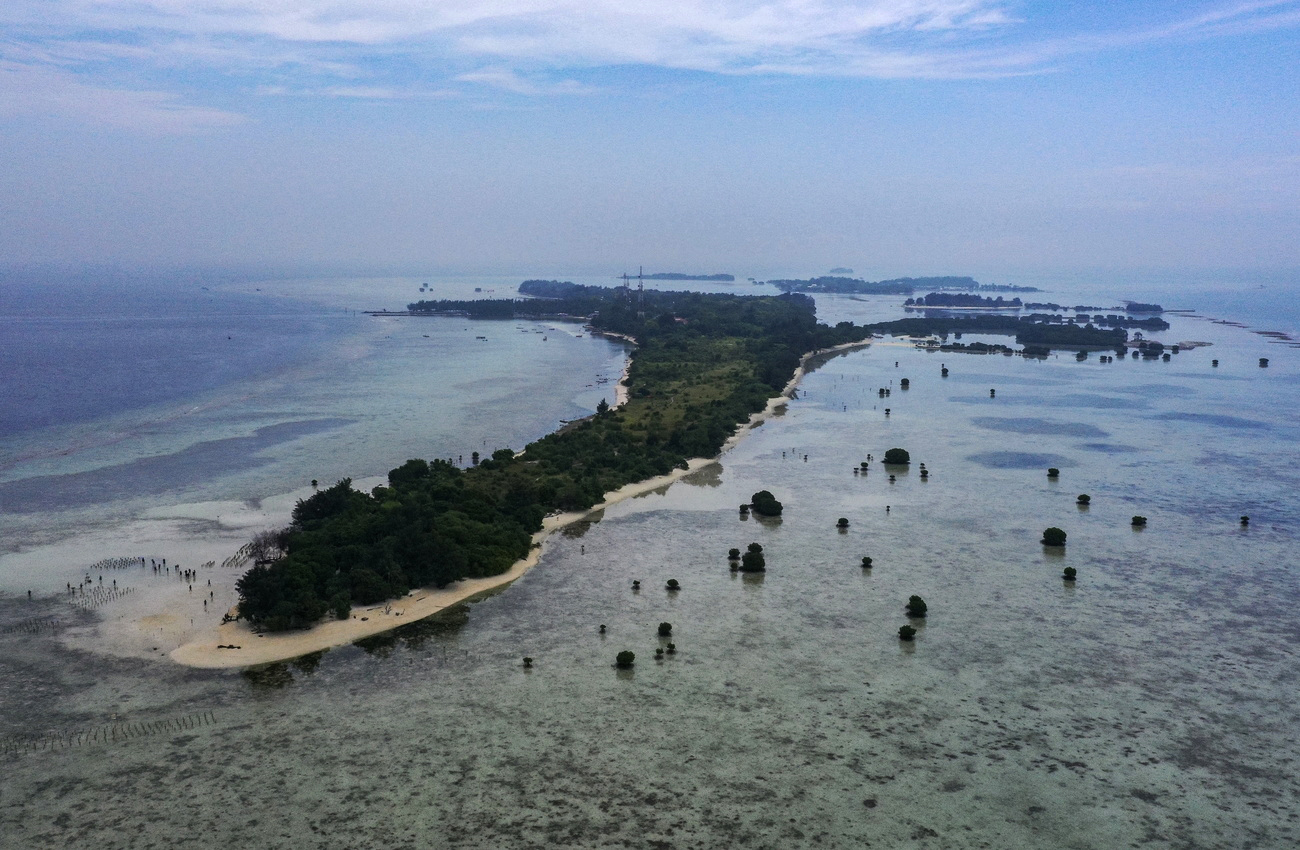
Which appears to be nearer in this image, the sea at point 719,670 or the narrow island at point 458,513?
the sea at point 719,670

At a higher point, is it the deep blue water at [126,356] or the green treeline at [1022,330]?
the green treeline at [1022,330]

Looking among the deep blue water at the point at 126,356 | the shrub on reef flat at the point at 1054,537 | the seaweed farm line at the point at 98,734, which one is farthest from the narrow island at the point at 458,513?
the deep blue water at the point at 126,356

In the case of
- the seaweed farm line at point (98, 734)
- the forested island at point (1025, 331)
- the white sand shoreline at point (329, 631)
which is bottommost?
the seaweed farm line at point (98, 734)

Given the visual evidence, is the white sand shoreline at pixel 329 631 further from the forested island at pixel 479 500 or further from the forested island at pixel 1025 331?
the forested island at pixel 1025 331

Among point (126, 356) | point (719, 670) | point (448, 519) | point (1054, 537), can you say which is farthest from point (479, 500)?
point (126, 356)

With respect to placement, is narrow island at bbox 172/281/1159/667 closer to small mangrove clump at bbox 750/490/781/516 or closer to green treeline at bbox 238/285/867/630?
green treeline at bbox 238/285/867/630

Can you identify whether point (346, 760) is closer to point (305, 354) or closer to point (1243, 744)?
point (1243, 744)
